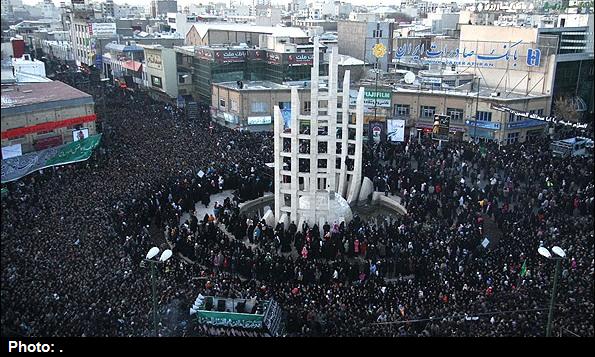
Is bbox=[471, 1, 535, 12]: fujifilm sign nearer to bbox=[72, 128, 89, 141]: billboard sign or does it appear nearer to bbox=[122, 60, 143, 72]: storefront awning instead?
bbox=[122, 60, 143, 72]: storefront awning

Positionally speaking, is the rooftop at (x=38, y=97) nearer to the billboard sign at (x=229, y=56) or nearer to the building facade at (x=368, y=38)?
the billboard sign at (x=229, y=56)

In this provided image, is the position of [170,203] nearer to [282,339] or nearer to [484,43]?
→ [282,339]

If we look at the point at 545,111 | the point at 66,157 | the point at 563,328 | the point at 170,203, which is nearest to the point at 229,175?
the point at 170,203

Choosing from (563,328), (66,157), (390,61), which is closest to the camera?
(563,328)

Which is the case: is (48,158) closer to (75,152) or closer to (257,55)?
(75,152)

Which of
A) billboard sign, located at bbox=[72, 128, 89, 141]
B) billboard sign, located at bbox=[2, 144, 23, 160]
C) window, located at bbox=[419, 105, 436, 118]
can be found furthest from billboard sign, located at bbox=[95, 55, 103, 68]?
billboard sign, located at bbox=[2, 144, 23, 160]

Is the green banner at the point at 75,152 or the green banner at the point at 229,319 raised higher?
the green banner at the point at 75,152

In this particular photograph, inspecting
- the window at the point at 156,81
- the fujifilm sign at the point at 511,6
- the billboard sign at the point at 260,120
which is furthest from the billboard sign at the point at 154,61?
the fujifilm sign at the point at 511,6
